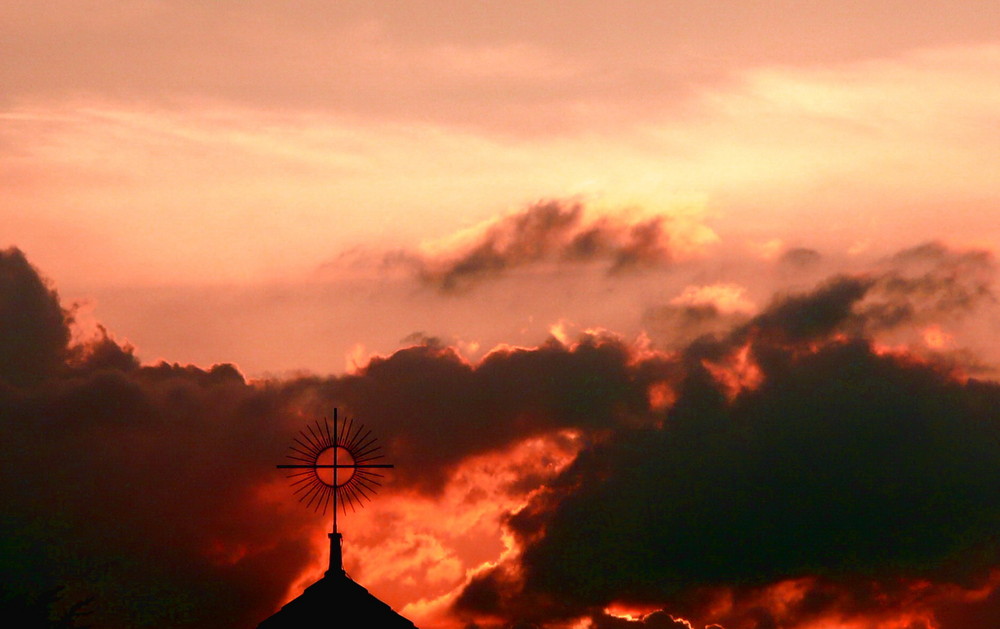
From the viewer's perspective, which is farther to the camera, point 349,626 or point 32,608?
point 32,608

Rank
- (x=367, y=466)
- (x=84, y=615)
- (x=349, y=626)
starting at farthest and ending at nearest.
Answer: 1. (x=84, y=615)
2. (x=367, y=466)
3. (x=349, y=626)

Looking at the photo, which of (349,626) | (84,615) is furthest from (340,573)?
(84,615)

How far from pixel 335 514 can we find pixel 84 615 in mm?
45222

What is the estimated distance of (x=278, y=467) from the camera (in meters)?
42.5

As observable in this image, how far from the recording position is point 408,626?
134ft

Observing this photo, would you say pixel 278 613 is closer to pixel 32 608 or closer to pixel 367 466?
pixel 367 466

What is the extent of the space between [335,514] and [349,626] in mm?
3445

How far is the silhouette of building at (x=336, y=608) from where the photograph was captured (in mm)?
A: 40219

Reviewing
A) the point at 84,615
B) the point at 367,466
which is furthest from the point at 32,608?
the point at 367,466

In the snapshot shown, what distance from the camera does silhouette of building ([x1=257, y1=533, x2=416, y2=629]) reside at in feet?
132

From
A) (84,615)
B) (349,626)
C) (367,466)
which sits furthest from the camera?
(84,615)

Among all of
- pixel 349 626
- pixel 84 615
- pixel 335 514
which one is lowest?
pixel 349 626

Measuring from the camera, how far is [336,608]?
4044cm

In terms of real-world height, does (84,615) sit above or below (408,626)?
above
